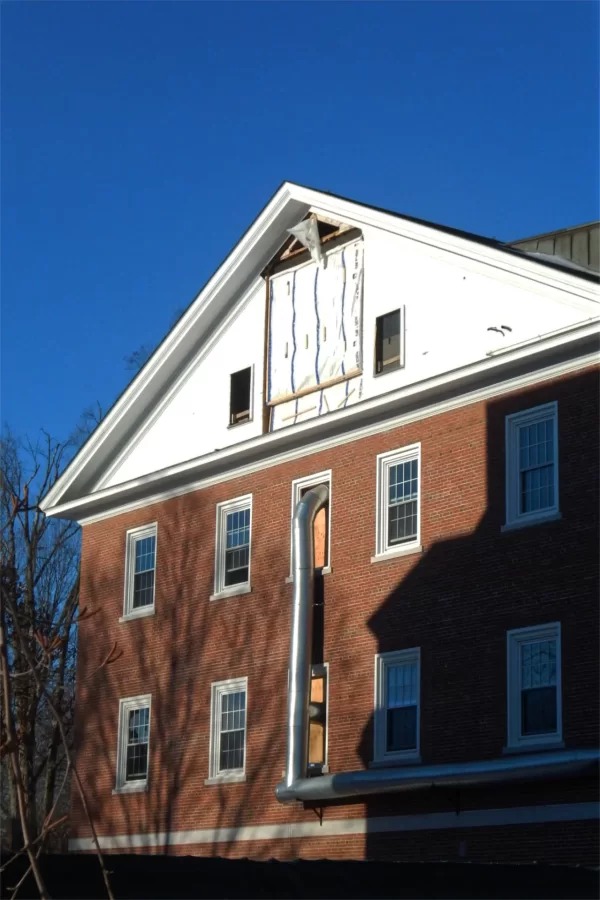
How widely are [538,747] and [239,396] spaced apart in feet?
34.4

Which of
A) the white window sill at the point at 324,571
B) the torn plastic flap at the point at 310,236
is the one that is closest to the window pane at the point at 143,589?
the white window sill at the point at 324,571

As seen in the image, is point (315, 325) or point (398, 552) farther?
point (315, 325)

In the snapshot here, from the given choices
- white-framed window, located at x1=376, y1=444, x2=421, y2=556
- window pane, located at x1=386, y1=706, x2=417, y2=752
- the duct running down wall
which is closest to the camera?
window pane, located at x1=386, y1=706, x2=417, y2=752

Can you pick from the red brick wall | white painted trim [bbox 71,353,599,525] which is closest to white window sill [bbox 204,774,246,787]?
the red brick wall

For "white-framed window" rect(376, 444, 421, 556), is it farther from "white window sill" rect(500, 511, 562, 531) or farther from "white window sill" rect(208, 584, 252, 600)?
"white window sill" rect(208, 584, 252, 600)

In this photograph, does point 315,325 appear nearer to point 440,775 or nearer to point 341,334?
point 341,334

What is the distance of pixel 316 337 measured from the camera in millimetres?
26125

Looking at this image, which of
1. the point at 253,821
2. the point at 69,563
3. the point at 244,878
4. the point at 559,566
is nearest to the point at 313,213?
the point at 559,566

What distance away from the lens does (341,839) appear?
22.7 m

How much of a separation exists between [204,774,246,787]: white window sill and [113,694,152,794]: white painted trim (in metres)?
1.95

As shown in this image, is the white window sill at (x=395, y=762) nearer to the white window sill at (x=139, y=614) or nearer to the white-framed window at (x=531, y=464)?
the white-framed window at (x=531, y=464)

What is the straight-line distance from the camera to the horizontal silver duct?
19.1 meters

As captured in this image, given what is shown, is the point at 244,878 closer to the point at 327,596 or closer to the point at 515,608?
the point at 515,608

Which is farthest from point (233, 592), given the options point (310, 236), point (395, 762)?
point (310, 236)
